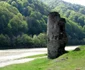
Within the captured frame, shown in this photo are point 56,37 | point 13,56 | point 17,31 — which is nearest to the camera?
point 56,37

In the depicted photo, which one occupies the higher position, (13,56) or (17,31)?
(13,56)

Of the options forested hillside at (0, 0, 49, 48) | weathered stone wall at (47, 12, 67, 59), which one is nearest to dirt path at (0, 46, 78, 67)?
weathered stone wall at (47, 12, 67, 59)

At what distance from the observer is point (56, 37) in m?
35.8

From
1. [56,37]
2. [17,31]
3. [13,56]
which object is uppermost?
[56,37]

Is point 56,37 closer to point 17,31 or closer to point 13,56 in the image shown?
point 13,56

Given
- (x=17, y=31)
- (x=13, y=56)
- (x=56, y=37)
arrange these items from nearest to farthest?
(x=56, y=37), (x=13, y=56), (x=17, y=31)

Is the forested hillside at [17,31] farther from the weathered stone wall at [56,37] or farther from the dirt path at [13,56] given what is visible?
the weathered stone wall at [56,37]

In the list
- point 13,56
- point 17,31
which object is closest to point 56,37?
point 13,56

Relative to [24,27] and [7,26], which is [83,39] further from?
[7,26]

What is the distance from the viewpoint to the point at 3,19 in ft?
445

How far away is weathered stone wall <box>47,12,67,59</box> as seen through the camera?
35.8m

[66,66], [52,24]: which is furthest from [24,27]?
[66,66]

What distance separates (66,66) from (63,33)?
35.2ft

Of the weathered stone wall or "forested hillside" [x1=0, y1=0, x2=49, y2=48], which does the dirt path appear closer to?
the weathered stone wall
